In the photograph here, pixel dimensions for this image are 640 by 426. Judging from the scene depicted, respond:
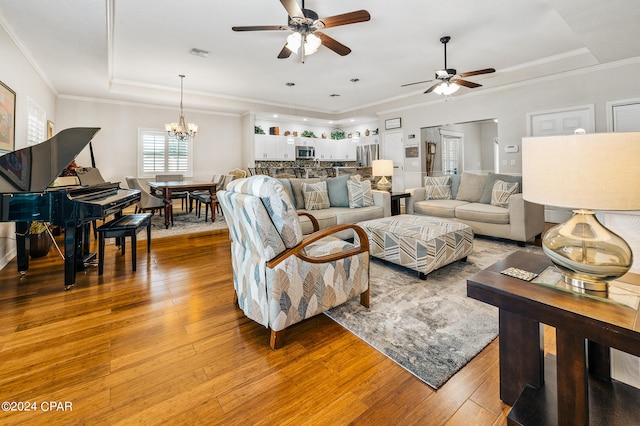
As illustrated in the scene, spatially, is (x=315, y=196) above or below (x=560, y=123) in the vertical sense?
below

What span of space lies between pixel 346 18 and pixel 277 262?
243 cm

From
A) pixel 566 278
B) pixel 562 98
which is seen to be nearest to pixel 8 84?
pixel 566 278

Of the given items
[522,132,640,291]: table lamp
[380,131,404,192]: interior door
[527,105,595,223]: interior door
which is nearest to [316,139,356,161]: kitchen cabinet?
[380,131,404,192]: interior door

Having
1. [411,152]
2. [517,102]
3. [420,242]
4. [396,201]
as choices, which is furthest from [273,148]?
[420,242]

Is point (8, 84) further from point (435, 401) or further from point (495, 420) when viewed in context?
point (495, 420)

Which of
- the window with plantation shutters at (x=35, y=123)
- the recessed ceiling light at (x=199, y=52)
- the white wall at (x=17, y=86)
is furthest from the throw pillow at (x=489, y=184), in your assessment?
the window with plantation shutters at (x=35, y=123)

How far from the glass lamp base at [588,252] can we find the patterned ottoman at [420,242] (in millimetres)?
1588

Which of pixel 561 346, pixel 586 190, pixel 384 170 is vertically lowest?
pixel 561 346

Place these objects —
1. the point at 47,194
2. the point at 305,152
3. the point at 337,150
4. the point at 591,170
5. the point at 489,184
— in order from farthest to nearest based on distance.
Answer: the point at 337,150, the point at 305,152, the point at 489,184, the point at 47,194, the point at 591,170

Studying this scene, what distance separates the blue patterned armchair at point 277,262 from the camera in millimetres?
1620

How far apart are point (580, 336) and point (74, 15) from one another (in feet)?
15.3

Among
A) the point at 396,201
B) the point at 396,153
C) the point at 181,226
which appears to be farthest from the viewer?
the point at 396,153

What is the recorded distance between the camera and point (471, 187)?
15.8 ft

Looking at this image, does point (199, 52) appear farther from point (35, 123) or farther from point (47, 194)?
point (47, 194)
